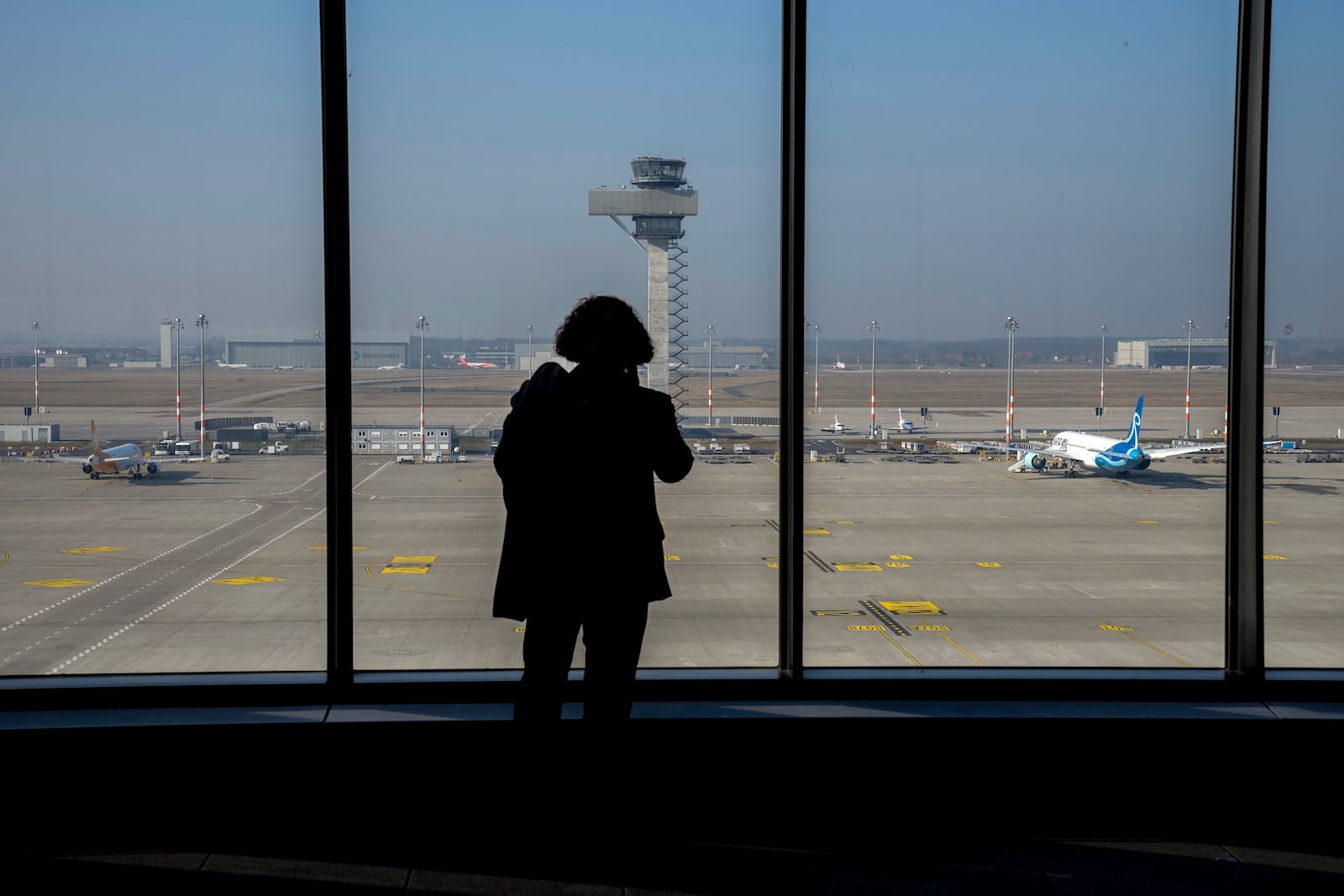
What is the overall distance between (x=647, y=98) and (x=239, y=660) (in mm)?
2265

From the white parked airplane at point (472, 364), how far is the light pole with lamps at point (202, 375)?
2.84 ft

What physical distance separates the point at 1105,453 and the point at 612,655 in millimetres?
6875

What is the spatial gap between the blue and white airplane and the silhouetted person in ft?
10.9

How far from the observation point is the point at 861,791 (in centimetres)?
267

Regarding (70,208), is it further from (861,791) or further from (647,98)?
(861,791)

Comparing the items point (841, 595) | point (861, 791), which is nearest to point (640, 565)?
point (861, 791)

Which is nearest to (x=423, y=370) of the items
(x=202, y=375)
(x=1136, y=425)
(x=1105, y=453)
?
(x=202, y=375)

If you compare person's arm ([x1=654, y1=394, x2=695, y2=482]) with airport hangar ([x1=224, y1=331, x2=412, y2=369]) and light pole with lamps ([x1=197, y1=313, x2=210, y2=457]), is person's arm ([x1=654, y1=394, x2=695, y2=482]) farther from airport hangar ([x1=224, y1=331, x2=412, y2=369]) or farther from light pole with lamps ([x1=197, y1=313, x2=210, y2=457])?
light pole with lamps ([x1=197, y1=313, x2=210, y2=457])

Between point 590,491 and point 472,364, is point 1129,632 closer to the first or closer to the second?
point 472,364

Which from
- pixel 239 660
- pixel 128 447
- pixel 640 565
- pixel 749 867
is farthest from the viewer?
pixel 128 447

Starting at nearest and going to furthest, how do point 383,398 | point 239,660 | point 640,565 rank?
1. point 640,565
2. point 383,398
3. point 239,660

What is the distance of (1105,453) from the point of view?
26.4 feet

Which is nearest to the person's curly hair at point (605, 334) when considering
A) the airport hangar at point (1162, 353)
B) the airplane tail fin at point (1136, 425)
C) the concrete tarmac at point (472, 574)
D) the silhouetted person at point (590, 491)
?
the silhouetted person at point (590, 491)

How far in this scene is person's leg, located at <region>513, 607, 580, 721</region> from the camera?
216cm
